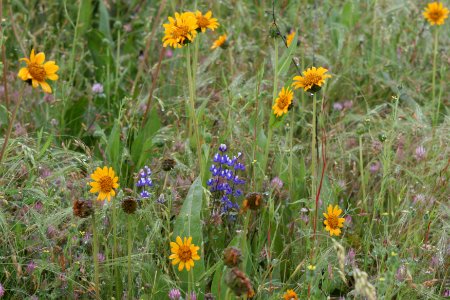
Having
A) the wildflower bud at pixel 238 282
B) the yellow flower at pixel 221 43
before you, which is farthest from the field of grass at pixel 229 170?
the yellow flower at pixel 221 43

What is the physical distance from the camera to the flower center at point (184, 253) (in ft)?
5.30

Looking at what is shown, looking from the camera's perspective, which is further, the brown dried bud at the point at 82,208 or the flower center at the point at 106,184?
the flower center at the point at 106,184

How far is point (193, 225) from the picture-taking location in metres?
1.80

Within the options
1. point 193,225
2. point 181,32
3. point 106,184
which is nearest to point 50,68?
point 106,184

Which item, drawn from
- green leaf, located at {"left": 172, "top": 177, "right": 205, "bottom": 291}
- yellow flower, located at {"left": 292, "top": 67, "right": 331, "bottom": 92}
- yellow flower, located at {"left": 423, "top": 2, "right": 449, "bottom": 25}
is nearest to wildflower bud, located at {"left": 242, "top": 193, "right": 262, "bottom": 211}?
green leaf, located at {"left": 172, "top": 177, "right": 205, "bottom": 291}

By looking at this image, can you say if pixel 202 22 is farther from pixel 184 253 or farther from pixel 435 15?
pixel 435 15

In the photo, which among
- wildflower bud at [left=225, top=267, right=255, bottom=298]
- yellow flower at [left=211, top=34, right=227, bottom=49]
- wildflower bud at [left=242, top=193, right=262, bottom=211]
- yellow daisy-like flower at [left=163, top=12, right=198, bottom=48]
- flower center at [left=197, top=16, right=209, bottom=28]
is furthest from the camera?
Answer: yellow flower at [left=211, top=34, right=227, bottom=49]

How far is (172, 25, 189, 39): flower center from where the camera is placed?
1903mm

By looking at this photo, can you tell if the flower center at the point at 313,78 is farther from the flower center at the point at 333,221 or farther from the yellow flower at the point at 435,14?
A: the yellow flower at the point at 435,14

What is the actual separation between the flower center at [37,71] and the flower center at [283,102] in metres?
0.62

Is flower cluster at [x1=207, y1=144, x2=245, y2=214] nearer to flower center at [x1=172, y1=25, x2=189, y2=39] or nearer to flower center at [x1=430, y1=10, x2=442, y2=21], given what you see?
flower center at [x1=172, y1=25, x2=189, y2=39]

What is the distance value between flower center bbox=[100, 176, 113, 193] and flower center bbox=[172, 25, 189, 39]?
0.45 metres

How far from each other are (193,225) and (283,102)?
41cm

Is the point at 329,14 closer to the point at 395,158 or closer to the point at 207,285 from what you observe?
the point at 395,158
